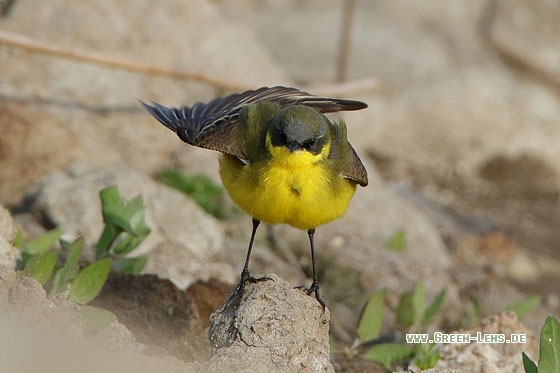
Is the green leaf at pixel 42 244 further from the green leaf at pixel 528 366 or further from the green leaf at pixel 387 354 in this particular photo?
the green leaf at pixel 528 366

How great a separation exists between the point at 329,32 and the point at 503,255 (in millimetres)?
4234

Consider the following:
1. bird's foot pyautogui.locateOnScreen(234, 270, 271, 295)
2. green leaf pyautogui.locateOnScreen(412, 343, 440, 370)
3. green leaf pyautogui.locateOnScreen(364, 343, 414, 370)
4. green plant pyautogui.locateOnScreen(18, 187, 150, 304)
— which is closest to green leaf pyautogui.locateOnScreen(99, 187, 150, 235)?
green plant pyautogui.locateOnScreen(18, 187, 150, 304)

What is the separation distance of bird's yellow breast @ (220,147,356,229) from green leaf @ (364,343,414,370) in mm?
826

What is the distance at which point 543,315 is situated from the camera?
7.85 m

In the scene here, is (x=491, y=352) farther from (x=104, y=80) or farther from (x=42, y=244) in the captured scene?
(x=104, y=80)

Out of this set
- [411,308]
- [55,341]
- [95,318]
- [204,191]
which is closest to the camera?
[55,341]

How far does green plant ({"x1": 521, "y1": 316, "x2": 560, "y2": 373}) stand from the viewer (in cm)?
411

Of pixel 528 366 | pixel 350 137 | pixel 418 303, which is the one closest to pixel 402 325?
pixel 418 303

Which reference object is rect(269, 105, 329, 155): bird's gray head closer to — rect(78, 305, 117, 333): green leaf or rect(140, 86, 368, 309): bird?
rect(140, 86, 368, 309): bird

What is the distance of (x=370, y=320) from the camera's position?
5.15 metres

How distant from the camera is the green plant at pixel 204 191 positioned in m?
7.73

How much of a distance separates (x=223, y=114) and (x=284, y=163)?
0.95m

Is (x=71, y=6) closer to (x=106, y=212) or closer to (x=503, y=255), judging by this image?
(x=106, y=212)

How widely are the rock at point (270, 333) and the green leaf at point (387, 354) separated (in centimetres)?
73
